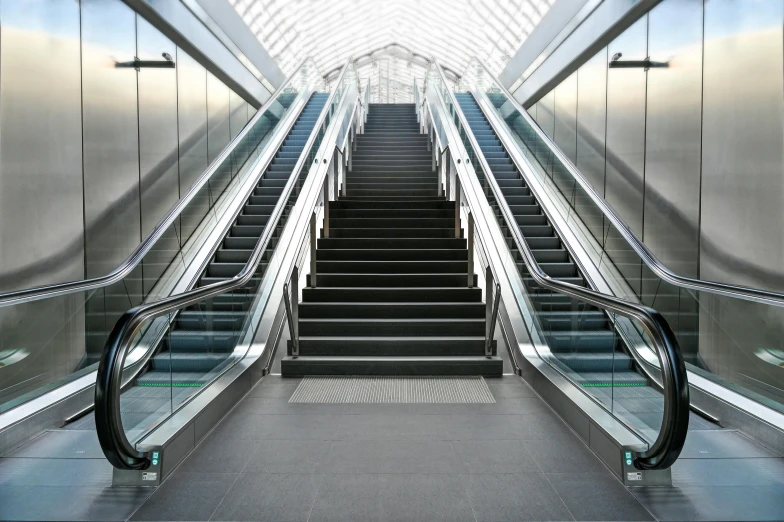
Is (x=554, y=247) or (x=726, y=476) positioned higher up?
(x=554, y=247)

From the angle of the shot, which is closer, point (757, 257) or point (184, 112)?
point (757, 257)

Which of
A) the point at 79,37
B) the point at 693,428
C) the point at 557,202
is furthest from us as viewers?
the point at 557,202

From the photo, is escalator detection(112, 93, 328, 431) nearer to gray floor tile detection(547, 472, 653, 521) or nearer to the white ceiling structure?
gray floor tile detection(547, 472, 653, 521)

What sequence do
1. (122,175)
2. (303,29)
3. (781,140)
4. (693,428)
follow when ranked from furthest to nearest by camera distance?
(303,29) → (122,175) → (781,140) → (693,428)

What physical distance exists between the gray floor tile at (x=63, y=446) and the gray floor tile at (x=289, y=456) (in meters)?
0.81

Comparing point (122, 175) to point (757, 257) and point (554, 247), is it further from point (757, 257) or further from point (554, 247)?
point (757, 257)

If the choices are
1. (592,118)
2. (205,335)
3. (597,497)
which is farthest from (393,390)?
(592,118)

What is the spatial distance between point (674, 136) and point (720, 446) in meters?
4.01

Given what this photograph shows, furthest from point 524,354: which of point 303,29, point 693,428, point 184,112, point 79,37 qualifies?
point 303,29

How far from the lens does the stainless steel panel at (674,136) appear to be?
558 centimetres

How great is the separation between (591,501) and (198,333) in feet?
8.24

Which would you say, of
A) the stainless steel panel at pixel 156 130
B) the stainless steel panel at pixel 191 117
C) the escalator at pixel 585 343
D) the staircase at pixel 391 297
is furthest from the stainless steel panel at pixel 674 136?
the stainless steel panel at pixel 191 117

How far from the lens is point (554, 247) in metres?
6.66

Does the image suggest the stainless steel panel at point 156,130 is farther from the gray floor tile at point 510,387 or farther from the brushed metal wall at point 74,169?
the gray floor tile at point 510,387
